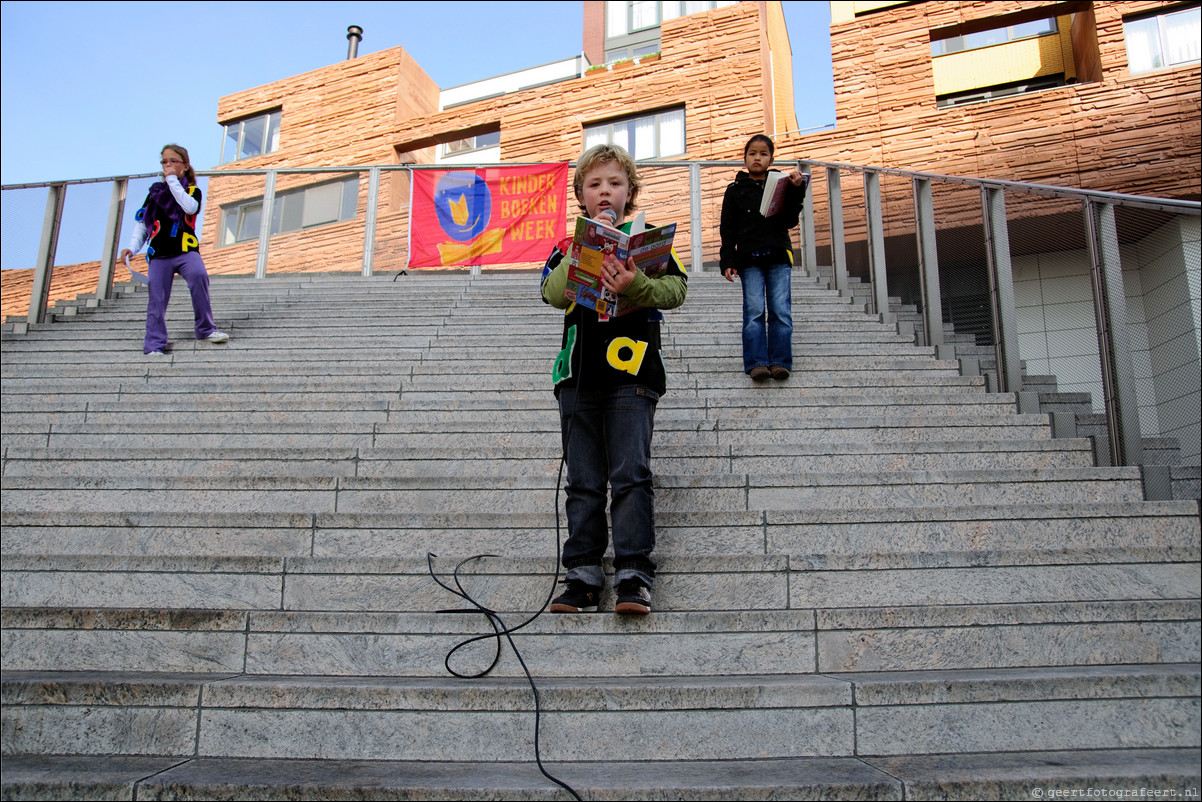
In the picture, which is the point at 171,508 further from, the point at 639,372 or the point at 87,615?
the point at 639,372

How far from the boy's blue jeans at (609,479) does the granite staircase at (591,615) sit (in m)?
0.21

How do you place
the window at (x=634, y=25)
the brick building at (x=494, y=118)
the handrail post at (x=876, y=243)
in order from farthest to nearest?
1. the window at (x=634, y=25)
2. the brick building at (x=494, y=118)
3. the handrail post at (x=876, y=243)

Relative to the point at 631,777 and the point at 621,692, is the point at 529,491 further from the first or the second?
the point at 631,777

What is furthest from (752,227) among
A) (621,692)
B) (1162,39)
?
(1162,39)

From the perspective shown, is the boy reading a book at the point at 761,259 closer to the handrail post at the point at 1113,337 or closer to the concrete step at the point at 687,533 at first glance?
the handrail post at the point at 1113,337

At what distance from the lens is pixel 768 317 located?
5156 mm

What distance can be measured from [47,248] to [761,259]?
22.0 feet

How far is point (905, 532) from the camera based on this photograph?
3.32m

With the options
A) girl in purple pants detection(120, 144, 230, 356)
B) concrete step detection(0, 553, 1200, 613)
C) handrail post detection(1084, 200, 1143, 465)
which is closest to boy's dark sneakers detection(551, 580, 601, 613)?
concrete step detection(0, 553, 1200, 613)

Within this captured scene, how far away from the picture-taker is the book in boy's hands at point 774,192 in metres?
4.95

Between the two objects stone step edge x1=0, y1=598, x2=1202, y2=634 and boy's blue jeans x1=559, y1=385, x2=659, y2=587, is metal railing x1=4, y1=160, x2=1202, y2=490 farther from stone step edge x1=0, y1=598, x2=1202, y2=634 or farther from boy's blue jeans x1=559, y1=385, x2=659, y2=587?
boy's blue jeans x1=559, y1=385, x2=659, y2=587

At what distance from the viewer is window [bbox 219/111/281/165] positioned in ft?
Answer: 77.2

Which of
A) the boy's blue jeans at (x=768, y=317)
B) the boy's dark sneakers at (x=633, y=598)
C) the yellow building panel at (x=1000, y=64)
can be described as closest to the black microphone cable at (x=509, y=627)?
the boy's dark sneakers at (x=633, y=598)

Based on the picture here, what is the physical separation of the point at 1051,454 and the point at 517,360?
10.5ft
